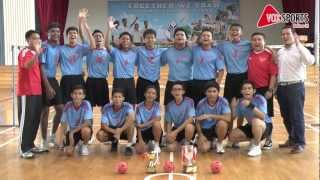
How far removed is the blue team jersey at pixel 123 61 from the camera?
287 inches

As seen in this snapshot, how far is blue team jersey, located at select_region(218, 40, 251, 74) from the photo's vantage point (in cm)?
714

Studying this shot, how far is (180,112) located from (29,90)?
6.68 ft

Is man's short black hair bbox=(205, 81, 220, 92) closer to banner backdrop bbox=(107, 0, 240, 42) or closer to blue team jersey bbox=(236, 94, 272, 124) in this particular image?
blue team jersey bbox=(236, 94, 272, 124)

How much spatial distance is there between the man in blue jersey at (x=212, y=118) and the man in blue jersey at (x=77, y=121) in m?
1.50

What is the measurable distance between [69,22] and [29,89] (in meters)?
16.0

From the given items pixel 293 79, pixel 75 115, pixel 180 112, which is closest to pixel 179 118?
pixel 180 112

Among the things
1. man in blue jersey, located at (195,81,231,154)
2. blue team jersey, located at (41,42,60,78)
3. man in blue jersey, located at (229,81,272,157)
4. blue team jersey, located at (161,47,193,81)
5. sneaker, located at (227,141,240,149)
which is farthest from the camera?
sneaker, located at (227,141,240,149)

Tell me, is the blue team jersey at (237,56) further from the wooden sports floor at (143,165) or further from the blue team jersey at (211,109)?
the wooden sports floor at (143,165)

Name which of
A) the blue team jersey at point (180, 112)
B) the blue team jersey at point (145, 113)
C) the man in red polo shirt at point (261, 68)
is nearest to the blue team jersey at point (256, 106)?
the man in red polo shirt at point (261, 68)

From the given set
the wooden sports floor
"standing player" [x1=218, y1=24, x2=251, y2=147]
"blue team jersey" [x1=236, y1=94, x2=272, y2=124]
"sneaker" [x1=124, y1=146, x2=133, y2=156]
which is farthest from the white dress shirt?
"sneaker" [x1=124, y1=146, x2=133, y2=156]

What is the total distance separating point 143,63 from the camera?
730 cm

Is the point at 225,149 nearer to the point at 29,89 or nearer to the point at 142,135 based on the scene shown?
the point at 142,135

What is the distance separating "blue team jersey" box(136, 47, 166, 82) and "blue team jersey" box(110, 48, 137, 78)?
0.39 feet

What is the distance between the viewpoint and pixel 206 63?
714 centimetres
